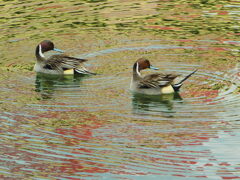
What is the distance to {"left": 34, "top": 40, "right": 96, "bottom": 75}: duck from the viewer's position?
14297 millimetres

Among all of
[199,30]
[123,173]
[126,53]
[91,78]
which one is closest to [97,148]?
[123,173]

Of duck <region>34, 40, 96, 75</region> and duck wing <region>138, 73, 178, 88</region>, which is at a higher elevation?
duck wing <region>138, 73, 178, 88</region>

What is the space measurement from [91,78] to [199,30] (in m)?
3.73

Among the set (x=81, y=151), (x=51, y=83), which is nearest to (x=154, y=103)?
(x=51, y=83)

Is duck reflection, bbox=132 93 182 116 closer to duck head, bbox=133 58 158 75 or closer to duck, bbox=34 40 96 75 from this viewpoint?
duck head, bbox=133 58 158 75

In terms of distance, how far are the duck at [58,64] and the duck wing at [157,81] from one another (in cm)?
156

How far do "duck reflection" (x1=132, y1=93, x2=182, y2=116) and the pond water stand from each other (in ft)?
0.06

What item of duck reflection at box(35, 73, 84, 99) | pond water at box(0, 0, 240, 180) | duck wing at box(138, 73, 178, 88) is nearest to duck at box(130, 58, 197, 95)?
duck wing at box(138, 73, 178, 88)

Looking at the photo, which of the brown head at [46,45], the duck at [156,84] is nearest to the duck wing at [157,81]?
the duck at [156,84]

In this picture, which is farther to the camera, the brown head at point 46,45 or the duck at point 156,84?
the brown head at point 46,45

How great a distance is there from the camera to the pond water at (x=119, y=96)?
386 inches

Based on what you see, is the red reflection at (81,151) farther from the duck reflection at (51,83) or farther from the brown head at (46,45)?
the brown head at (46,45)

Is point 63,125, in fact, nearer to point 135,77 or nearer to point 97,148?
point 97,148

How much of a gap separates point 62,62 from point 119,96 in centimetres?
228
